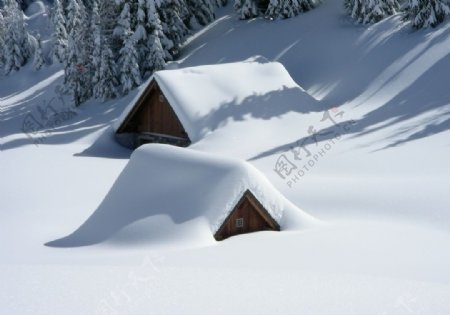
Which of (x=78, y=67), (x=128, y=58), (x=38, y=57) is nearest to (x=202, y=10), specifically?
(x=128, y=58)

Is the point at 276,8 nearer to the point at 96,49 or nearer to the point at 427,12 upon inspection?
the point at 427,12

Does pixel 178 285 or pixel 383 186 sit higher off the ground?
pixel 178 285

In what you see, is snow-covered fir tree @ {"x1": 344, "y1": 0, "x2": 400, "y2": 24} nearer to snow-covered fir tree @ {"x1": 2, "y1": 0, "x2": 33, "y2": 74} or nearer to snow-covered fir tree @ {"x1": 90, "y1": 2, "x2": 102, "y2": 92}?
snow-covered fir tree @ {"x1": 90, "y1": 2, "x2": 102, "y2": 92}

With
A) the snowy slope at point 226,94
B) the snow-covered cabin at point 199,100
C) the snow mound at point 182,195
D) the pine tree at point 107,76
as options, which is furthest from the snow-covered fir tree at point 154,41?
the snow mound at point 182,195

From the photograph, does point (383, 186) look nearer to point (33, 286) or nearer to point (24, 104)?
point (33, 286)

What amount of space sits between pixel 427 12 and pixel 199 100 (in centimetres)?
1383

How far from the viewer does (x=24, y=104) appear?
160 feet

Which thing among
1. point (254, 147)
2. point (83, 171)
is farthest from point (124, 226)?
point (254, 147)

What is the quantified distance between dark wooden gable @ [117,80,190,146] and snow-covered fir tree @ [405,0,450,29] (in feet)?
47.6

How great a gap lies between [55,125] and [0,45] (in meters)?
37.6

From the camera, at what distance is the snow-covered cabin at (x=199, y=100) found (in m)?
24.3

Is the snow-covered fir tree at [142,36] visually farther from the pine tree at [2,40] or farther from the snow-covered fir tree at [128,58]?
the pine tree at [2,40]

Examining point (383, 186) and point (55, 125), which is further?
point (55, 125)

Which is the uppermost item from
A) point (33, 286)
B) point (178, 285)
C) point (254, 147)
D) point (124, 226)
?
point (33, 286)
